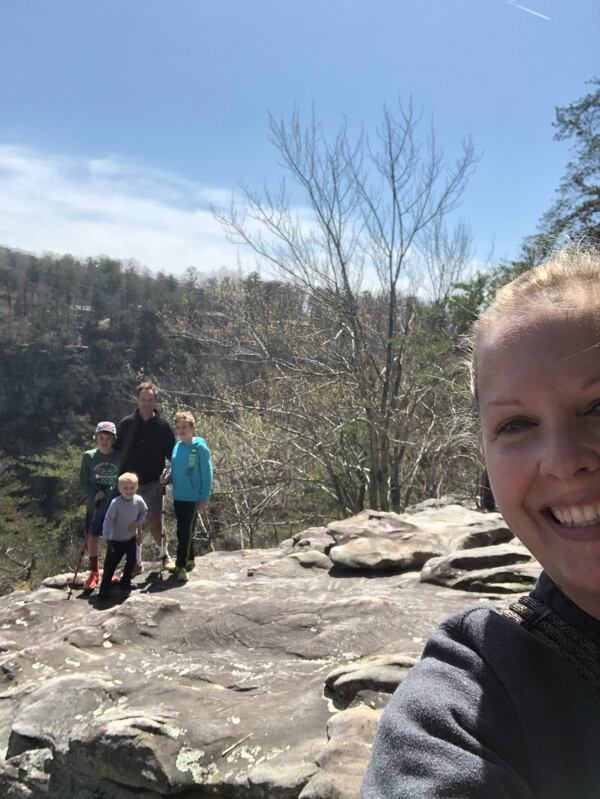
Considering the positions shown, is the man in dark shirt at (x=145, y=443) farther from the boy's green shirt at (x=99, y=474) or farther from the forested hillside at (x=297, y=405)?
the forested hillside at (x=297, y=405)

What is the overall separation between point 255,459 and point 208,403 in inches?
72.8

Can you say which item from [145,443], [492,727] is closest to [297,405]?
[145,443]

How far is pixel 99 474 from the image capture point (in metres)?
5.61

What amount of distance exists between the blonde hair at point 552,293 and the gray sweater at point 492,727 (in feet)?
1.36

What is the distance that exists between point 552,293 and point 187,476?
4.81 meters

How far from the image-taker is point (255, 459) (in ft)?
42.8

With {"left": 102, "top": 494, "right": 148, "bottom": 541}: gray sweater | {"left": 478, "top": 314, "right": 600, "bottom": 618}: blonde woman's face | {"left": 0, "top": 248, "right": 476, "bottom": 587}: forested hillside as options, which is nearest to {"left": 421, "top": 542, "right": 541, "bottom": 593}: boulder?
{"left": 102, "top": 494, "right": 148, "bottom": 541}: gray sweater

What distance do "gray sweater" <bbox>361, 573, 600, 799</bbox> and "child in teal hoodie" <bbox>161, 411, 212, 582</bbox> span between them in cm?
473

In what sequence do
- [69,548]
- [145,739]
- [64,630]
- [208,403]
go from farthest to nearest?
1. [69,548]
2. [208,403]
3. [64,630]
4. [145,739]

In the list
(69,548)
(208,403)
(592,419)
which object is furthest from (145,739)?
(69,548)

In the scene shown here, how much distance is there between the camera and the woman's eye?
0.88m

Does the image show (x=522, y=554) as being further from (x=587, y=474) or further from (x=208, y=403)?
(x=208, y=403)

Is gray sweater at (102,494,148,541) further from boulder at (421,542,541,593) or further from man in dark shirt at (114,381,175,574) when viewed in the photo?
boulder at (421,542,541,593)

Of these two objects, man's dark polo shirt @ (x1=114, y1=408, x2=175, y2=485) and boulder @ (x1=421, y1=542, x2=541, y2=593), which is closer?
boulder @ (x1=421, y1=542, x2=541, y2=593)
